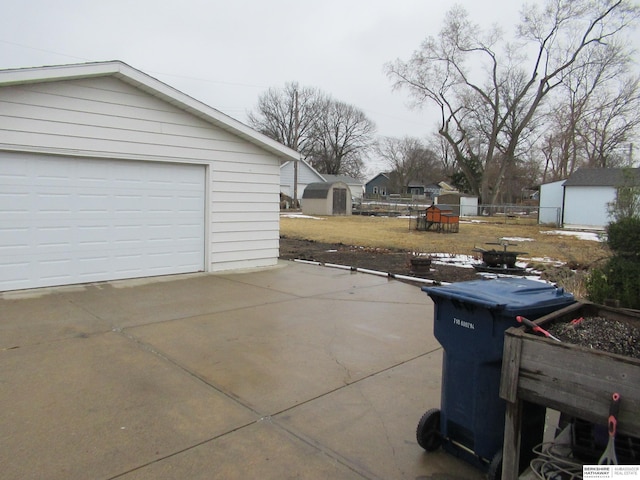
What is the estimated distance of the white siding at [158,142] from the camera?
664 cm

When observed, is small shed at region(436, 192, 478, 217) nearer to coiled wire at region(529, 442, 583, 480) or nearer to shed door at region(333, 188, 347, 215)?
shed door at region(333, 188, 347, 215)

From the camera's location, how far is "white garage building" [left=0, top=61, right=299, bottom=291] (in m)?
6.63

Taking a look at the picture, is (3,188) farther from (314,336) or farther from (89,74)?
(314,336)

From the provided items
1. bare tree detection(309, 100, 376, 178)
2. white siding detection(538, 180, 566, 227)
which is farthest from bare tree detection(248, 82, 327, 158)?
white siding detection(538, 180, 566, 227)

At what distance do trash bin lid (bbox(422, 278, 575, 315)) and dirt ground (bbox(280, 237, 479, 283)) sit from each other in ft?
18.5

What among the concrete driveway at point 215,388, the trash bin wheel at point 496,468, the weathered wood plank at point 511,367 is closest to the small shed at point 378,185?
the concrete driveway at point 215,388

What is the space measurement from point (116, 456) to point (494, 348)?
2.22 meters

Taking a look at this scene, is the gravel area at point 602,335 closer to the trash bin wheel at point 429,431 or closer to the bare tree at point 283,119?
the trash bin wheel at point 429,431

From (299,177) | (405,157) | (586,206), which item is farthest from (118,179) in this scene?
(405,157)

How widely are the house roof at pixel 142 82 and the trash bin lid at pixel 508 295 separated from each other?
21.7ft

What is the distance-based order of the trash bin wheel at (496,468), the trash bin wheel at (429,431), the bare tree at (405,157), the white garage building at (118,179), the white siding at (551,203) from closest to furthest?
the trash bin wheel at (496,468)
the trash bin wheel at (429,431)
the white garage building at (118,179)
the white siding at (551,203)
the bare tree at (405,157)

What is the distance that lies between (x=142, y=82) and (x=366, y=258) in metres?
6.72

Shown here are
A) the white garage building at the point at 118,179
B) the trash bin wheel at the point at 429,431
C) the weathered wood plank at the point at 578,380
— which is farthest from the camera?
the white garage building at the point at 118,179

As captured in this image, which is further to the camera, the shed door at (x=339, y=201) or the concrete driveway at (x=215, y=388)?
the shed door at (x=339, y=201)
